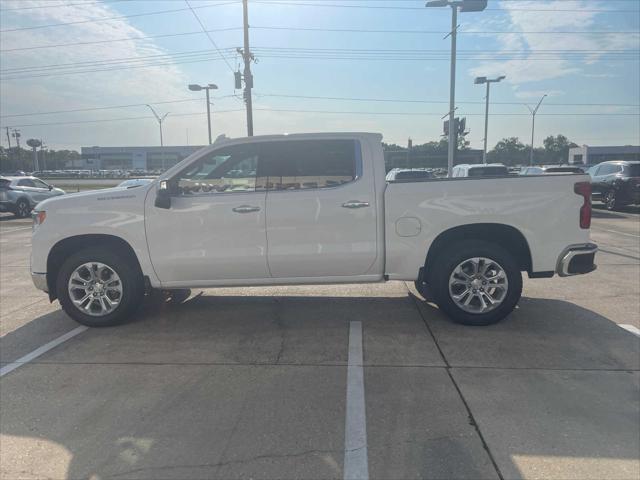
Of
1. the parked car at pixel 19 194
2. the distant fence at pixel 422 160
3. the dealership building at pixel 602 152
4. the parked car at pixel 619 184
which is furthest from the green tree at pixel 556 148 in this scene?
the parked car at pixel 19 194

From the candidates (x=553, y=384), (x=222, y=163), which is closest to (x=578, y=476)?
(x=553, y=384)

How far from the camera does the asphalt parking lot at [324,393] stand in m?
2.74

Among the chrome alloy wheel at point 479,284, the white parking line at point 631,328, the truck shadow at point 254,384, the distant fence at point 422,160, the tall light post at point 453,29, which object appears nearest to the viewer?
the truck shadow at point 254,384

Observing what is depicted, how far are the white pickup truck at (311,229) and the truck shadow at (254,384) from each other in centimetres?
52

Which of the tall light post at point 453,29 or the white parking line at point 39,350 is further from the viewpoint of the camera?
the tall light post at point 453,29

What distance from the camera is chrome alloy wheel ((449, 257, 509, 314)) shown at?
4.85 m

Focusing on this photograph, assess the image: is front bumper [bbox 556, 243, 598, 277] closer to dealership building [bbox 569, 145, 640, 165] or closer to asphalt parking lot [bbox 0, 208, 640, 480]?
asphalt parking lot [bbox 0, 208, 640, 480]

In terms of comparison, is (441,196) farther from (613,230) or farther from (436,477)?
(613,230)

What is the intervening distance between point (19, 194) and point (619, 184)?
23.4 meters

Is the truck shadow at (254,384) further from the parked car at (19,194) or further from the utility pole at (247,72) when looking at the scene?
the utility pole at (247,72)

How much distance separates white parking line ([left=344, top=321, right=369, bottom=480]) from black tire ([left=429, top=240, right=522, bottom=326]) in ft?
3.78

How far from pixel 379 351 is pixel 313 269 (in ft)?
3.65

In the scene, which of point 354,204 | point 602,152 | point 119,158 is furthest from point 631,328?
point 119,158

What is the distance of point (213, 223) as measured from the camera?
190 inches
